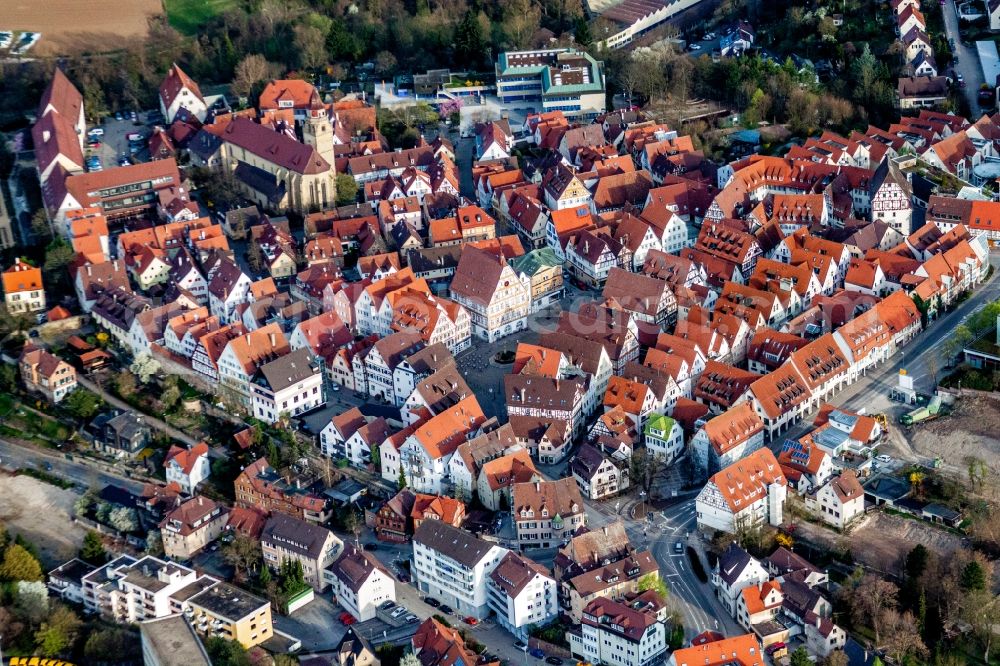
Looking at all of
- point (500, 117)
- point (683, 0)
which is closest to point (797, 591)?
point (500, 117)

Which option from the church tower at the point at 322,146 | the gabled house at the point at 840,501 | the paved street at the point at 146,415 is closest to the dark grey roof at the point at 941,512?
the gabled house at the point at 840,501

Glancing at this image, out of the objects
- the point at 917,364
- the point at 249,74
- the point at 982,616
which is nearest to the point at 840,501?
the point at 982,616

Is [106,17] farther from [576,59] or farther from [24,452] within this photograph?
[24,452]

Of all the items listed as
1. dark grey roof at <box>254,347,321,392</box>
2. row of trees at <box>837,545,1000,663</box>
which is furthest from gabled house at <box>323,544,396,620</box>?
row of trees at <box>837,545,1000,663</box>

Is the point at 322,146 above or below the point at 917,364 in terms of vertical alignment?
above

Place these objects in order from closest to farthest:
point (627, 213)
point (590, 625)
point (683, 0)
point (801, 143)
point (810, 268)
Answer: point (590, 625) < point (810, 268) < point (627, 213) < point (801, 143) < point (683, 0)

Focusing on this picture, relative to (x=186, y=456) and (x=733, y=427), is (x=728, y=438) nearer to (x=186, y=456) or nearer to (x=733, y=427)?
(x=733, y=427)
